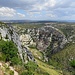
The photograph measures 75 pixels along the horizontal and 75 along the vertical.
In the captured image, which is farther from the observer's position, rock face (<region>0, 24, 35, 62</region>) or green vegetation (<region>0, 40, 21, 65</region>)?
rock face (<region>0, 24, 35, 62</region>)

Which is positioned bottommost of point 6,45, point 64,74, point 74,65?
point 64,74

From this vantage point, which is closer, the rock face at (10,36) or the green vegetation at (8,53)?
the green vegetation at (8,53)

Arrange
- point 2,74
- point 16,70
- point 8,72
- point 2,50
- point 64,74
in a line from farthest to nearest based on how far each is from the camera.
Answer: point 64,74 < point 2,50 < point 16,70 < point 8,72 < point 2,74

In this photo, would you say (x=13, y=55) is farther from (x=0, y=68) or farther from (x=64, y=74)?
(x=64, y=74)

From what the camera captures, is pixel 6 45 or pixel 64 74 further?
pixel 64 74

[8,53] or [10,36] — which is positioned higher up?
[8,53]

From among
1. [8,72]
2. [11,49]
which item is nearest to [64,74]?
[11,49]

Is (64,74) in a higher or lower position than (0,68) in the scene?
lower

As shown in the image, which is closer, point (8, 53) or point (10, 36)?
point (8, 53)

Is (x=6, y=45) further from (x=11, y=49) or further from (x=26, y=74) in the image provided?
(x=26, y=74)

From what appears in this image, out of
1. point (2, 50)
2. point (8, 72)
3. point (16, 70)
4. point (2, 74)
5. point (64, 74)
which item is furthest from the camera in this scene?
point (64, 74)
